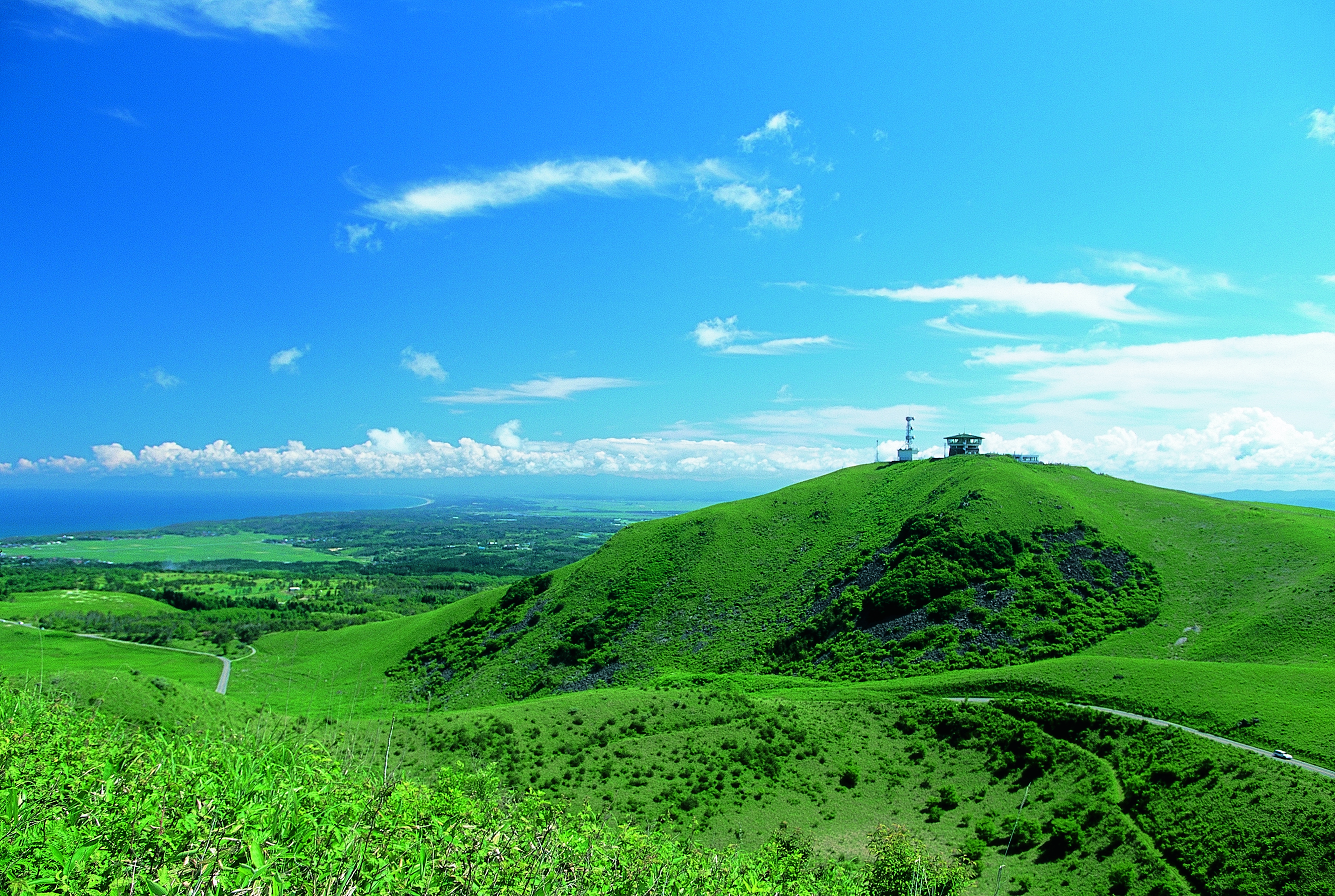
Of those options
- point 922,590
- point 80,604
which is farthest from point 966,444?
point 80,604

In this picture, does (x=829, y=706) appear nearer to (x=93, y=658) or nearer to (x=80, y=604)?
(x=93, y=658)

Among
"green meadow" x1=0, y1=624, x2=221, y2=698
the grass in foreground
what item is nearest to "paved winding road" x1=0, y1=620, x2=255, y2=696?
"green meadow" x1=0, y1=624, x2=221, y2=698

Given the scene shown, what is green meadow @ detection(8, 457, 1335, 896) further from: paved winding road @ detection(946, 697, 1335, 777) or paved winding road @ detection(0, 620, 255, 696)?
paved winding road @ detection(0, 620, 255, 696)

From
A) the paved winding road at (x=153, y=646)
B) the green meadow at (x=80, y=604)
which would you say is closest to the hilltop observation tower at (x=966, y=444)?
the paved winding road at (x=153, y=646)

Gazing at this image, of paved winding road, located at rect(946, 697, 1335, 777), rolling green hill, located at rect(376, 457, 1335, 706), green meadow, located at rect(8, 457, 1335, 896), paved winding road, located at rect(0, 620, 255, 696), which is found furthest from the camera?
paved winding road, located at rect(0, 620, 255, 696)

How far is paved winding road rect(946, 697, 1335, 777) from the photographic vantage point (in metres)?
26.5

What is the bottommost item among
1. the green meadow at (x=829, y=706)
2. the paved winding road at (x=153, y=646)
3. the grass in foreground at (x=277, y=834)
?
the paved winding road at (x=153, y=646)

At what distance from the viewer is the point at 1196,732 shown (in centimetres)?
3203

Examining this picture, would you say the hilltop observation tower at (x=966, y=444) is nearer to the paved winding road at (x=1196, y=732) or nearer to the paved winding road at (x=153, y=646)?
the paved winding road at (x=1196, y=732)

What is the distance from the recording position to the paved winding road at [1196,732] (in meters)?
26.5

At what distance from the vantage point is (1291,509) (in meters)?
73.8

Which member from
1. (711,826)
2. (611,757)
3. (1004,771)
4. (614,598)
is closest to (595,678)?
(614,598)

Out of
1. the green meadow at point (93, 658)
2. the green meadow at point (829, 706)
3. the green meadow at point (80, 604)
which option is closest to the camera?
the green meadow at point (829, 706)

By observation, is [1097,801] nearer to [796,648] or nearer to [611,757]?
[611,757]
